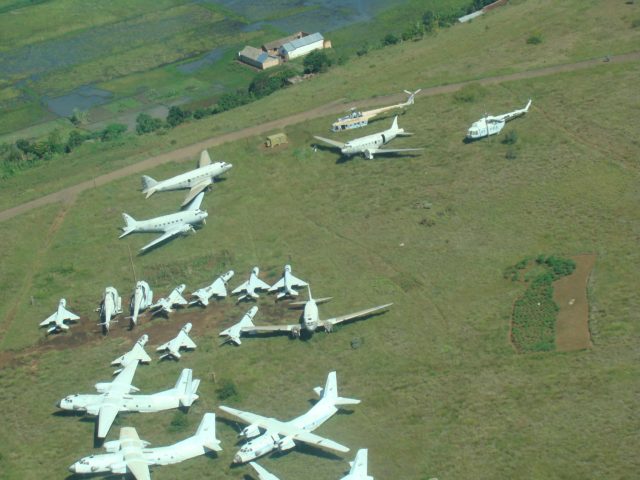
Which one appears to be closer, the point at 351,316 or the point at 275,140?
the point at 351,316

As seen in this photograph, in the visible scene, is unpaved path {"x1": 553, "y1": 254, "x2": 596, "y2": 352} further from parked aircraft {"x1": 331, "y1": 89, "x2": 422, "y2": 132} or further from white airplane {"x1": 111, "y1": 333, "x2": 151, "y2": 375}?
parked aircraft {"x1": 331, "y1": 89, "x2": 422, "y2": 132}

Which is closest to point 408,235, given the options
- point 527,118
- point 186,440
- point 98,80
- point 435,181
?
point 435,181

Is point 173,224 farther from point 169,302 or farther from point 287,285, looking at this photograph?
point 287,285

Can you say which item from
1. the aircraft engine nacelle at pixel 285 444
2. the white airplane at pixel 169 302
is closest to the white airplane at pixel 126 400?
the aircraft engine nacelle at pixel 285 444

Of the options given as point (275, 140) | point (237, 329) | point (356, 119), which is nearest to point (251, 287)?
point (237, 329)

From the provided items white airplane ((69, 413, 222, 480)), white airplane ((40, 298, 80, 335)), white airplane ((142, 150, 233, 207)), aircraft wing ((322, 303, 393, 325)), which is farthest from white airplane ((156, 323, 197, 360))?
white airplane ((142, 150, 233, 207))
